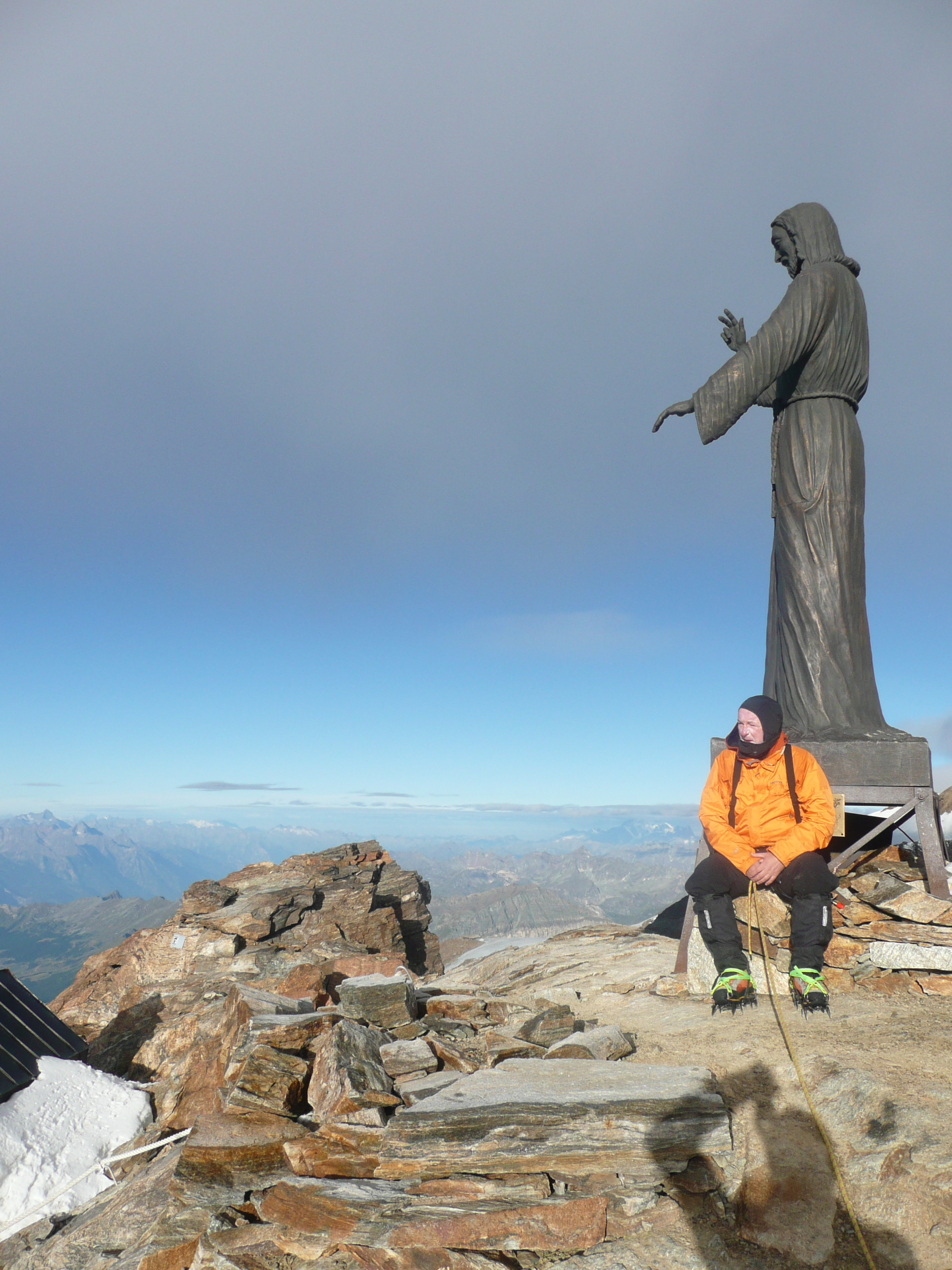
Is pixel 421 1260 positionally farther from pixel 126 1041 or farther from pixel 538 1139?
pixel 126 1041

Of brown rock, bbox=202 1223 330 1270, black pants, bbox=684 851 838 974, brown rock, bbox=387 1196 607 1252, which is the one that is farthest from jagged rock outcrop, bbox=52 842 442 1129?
black pants, bbox=684 851 838 974

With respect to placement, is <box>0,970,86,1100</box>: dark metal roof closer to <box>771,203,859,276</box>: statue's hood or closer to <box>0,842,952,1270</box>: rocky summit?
<box>0,842,952,1270</box>: rocky summit

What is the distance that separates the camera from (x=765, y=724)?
6992mm

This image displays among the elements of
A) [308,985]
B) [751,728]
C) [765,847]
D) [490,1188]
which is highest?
[751,728]

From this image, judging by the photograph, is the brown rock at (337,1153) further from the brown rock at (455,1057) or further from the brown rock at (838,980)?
the brown rock at (838,980)

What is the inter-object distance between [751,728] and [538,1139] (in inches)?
171

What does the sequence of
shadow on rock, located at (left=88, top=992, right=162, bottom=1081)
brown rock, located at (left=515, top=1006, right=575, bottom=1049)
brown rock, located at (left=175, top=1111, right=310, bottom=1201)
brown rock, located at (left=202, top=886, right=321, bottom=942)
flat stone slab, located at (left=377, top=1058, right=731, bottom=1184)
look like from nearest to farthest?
flat stone slab, located at (left=377, top=1058, right=731, bottom=1184), brown rock, located at (left=175, top=1111, right=310, bottom=1201), brown rock, located at (left=515, top=1006, right=575, bottom=1049), shadow on rock, located at (left=88, top=992, right=162, bottom=1081), brown rock, located at (left=202, top=886, right=321, bottom=942)

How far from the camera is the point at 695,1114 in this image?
495 centimetres

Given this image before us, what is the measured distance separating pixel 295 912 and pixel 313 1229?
559 inches

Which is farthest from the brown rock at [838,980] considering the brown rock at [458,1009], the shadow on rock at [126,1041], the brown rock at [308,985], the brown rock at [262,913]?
the brown rock at [262,913]

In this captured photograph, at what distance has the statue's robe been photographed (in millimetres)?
8672

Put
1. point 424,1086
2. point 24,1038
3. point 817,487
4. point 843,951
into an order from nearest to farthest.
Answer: point 424,1086, point 843,951, point 24,1038, point 817,487

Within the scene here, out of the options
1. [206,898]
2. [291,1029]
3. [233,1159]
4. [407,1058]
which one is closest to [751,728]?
[407,1058]

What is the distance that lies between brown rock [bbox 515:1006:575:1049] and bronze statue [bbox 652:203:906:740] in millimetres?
4442
